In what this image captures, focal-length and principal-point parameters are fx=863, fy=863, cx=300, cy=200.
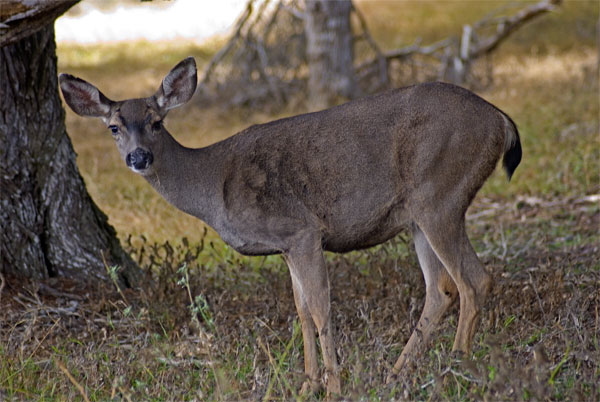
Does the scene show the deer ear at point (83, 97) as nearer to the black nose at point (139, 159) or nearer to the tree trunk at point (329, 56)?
the black nose at point (139, 159)

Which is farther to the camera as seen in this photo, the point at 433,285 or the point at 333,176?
the point at 433,285

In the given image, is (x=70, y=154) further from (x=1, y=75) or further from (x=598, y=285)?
(x=598, y=285)

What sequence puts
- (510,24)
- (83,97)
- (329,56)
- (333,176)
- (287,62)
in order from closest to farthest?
(333,176) → (83,97) → (329,56) → (287,62) → (510,24)

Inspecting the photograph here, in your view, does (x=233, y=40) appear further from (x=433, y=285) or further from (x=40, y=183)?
(x=433, y=285)

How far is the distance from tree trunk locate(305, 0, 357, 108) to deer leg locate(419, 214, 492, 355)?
6.91 meters

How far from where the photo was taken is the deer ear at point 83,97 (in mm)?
4926

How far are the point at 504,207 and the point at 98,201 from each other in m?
3.78

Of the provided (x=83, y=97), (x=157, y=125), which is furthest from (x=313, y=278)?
(x=83, y=97)

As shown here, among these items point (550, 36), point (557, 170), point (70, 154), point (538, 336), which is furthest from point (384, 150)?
point (550, 36)

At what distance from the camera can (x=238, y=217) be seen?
476cm

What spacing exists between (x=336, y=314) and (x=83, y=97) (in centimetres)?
204

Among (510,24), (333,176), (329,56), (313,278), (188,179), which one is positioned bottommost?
(510,24)

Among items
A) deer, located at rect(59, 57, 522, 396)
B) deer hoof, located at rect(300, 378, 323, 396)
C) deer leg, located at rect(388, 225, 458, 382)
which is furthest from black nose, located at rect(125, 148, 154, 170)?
deer leg, located at rect(388, 225, 458, 382)

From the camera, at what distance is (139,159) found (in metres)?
4.70
